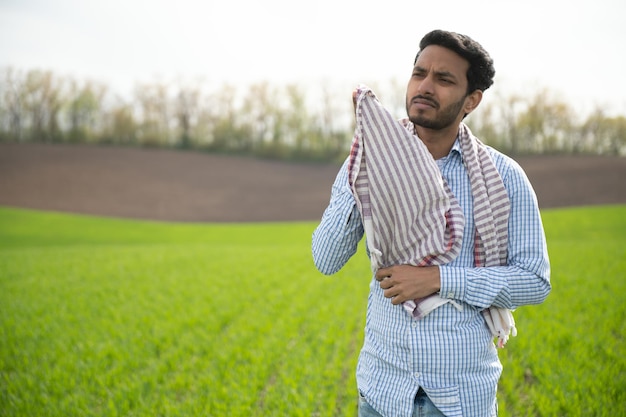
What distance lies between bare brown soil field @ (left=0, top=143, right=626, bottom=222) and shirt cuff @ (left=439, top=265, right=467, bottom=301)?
102 feet

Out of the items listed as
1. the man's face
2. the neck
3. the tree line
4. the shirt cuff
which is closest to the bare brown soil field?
the tree line

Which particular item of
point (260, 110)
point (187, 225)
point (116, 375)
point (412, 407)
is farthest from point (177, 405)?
point (260, 110)

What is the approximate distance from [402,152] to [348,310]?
697 cm

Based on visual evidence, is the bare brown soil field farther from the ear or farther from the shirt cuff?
the shirt cuff

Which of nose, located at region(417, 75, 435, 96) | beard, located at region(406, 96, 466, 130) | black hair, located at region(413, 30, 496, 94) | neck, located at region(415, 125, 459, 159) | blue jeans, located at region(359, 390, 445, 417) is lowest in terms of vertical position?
blue jeans, located at region(359, 390, 445, 417)

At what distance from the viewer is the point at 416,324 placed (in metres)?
1.81

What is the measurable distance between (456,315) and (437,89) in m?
0.87

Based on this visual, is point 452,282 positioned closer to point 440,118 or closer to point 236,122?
point 440,118

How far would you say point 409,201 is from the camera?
1747 mm

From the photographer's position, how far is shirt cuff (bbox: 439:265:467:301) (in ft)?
5.72

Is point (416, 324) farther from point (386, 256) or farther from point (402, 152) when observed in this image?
point (402, 152)

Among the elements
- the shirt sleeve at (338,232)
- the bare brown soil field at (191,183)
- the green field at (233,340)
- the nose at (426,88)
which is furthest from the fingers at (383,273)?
the bare brown soil field at (191,183)

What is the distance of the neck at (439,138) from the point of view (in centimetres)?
197

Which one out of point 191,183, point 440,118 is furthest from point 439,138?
point 191,183
